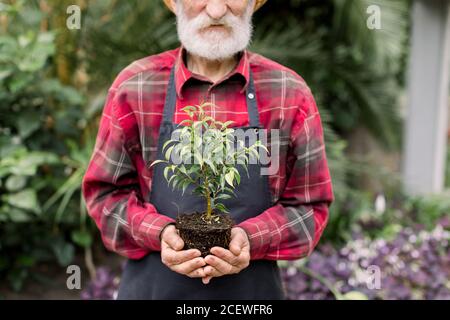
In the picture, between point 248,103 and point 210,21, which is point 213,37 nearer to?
point 210,21

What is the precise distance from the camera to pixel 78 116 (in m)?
3.70

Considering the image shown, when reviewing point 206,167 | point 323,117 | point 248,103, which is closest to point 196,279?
point 206,167

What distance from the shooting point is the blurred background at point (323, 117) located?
3230 mm

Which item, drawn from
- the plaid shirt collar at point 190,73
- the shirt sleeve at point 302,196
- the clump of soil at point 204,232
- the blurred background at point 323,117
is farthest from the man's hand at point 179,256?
the blurred background at point 323,117

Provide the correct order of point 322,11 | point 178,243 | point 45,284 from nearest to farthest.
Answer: point 178,243 → point 45,284 → point 322,11

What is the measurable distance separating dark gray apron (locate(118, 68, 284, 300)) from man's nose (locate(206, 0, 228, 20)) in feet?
0.85

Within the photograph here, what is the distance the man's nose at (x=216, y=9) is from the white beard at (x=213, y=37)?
0.06ft

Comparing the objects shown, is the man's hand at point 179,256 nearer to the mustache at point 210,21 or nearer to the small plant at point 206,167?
the small plant at point 206,167

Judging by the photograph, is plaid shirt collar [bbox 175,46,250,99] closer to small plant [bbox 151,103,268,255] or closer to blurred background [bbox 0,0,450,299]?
small plant [bbox 151,103,268,255]

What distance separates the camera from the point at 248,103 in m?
2.01

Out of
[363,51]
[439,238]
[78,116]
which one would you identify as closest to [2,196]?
[78,116]

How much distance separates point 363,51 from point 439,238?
1652 millimetres

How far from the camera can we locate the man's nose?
1.88 meters
